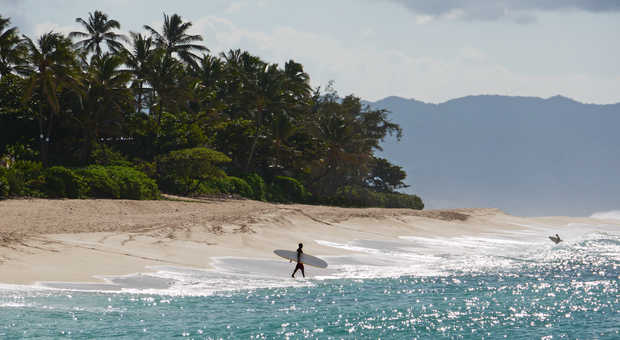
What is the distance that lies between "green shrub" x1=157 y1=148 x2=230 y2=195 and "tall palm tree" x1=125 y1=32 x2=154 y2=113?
8802 millimetres

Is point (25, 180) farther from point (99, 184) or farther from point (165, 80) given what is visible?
point (165, 80)

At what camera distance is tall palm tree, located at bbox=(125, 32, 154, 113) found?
48.2m

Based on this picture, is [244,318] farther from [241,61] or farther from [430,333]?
[241,61]

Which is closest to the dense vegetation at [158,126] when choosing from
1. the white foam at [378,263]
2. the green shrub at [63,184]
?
the green shrub at [63,184]

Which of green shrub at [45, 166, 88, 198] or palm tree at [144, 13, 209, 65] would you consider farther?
palm tree at [144, 13, 209, 65]

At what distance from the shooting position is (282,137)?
52.1 meters

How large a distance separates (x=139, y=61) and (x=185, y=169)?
14.5 m

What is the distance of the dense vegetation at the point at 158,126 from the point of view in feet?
123

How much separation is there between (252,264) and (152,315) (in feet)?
23.1

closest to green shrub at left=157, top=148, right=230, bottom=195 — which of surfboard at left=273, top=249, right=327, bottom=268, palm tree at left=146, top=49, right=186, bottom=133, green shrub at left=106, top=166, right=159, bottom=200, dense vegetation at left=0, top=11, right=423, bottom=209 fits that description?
dense vegetation at left=0, top=11, right=423, bottom=209

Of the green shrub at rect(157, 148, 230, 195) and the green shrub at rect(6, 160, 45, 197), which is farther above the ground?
the green shrub at rect(157, 148, 230, 195)

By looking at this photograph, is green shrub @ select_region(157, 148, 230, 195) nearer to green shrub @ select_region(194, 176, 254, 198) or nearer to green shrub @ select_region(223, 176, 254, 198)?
green shrub @ select_region(194, 176, 254, 198)

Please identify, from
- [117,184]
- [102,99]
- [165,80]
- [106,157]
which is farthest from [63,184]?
[165,80]

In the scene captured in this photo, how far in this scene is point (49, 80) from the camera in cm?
3762
